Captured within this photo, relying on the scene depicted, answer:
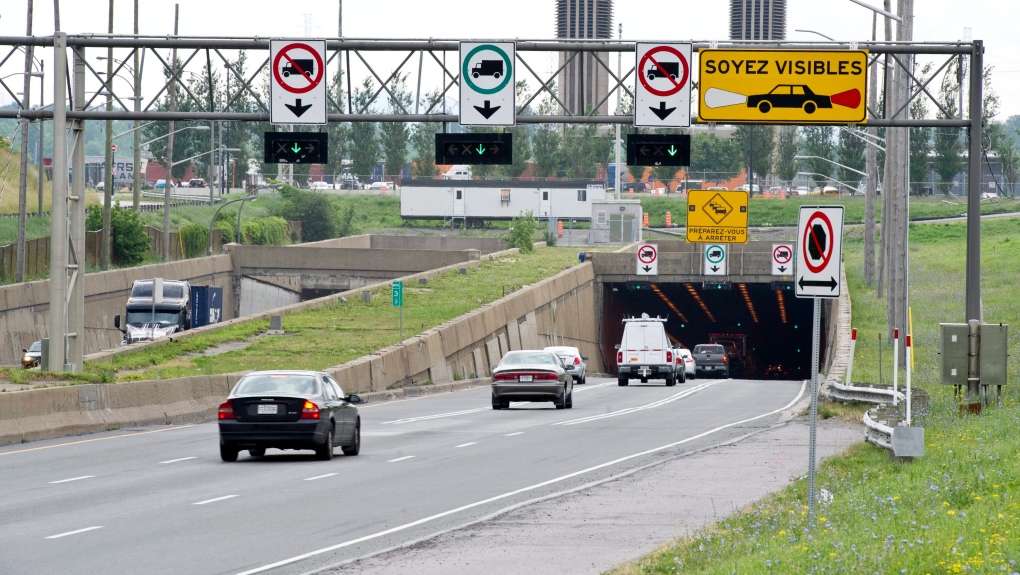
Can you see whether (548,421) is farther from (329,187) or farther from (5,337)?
(329,187)

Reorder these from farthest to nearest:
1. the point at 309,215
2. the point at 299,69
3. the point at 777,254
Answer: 1. the point at 309,215
2. the point at 777,254
3. the point at 299,69

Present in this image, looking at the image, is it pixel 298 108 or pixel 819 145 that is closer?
pixel 298 108

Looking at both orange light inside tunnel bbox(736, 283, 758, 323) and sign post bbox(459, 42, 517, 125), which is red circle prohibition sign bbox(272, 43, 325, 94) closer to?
sign post bbox(459, 42, 517, 125)

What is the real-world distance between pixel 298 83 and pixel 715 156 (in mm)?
114335

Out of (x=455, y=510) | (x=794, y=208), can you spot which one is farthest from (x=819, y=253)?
(x=794, y=208)

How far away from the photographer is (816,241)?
40.6ft

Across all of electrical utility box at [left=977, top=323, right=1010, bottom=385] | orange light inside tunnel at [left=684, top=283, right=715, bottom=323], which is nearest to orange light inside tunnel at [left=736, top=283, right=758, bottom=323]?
orange light inside tunnel at [left=684, top=283, right=715, bottom=323]

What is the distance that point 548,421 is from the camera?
29.9m

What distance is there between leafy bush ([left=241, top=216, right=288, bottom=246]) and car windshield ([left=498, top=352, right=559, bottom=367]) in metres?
61.2

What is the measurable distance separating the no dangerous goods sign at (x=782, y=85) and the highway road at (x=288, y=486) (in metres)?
6.17

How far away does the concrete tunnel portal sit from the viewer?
70875 mm

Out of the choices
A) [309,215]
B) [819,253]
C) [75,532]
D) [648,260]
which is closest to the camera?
[819,253]

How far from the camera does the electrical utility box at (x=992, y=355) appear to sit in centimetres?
2491

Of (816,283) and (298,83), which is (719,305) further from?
(816,283)
